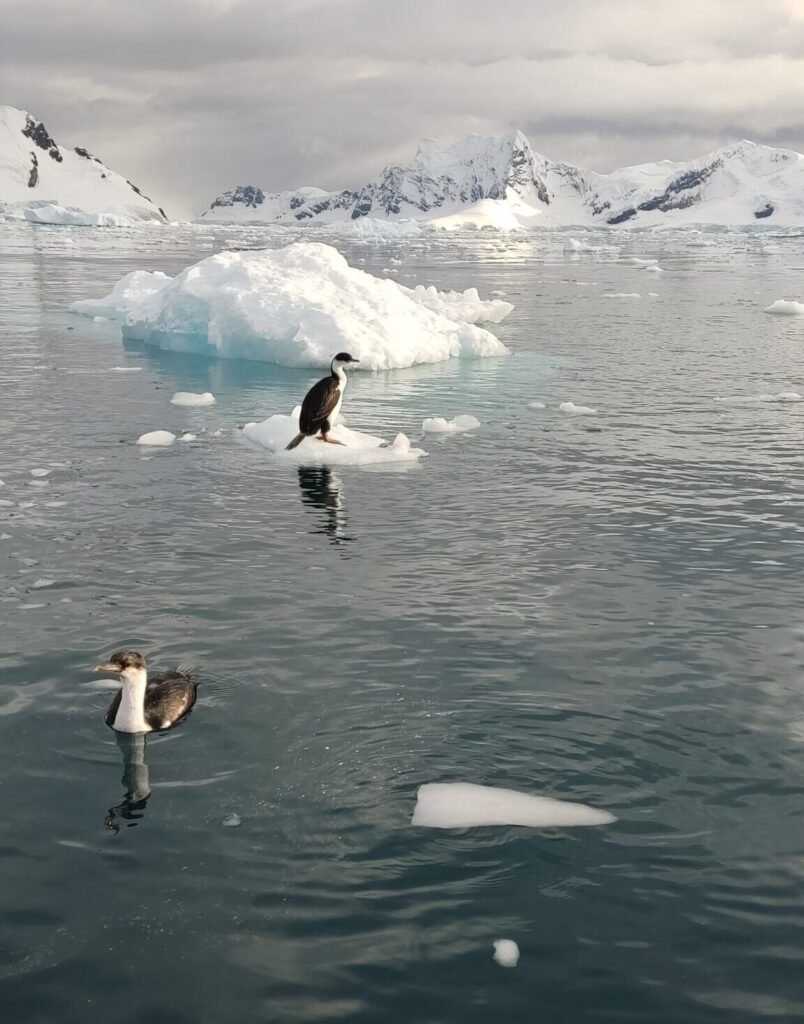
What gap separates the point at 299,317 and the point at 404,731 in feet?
62.3

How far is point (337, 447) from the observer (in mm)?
16062

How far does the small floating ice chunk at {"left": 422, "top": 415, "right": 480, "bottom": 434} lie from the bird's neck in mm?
11097

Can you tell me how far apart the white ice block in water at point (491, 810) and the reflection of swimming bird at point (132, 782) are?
1.78 meters

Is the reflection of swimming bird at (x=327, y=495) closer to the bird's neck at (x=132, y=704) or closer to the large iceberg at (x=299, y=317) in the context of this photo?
the bird's neck at (x=132, y=704)

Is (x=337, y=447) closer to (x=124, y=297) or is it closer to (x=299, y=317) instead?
(x=299, y=317)


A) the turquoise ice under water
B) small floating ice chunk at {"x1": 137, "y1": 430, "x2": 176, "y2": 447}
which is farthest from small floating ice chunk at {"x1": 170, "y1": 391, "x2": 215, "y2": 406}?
small floating ice chunk at {"x1": 137, "y1": 430, "x2": 176, "y2": 447}

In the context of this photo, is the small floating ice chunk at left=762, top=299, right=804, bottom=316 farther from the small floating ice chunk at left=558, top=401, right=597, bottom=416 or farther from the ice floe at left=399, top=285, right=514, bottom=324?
the small floating ice chunk at left=558, top=401, right=597, bottom=416

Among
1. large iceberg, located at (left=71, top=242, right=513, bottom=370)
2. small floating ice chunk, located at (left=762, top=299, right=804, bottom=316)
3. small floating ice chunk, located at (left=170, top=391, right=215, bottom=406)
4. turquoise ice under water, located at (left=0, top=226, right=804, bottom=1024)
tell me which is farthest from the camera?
small floating ice chunk, located at (left=762, top=299, right=804, bottom=316)

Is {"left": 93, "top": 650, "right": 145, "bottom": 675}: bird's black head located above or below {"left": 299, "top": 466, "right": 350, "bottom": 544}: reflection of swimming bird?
above

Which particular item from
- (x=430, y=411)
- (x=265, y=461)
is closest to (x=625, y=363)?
(x=430, y=411)

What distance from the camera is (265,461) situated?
52.3 feet

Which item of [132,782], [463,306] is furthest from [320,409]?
[463,306]

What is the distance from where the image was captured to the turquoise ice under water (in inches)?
206

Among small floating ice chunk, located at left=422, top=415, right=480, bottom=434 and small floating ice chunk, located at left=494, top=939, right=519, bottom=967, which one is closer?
small floating ice chunk, located at left=494, top=939, right=519, bottom=967
